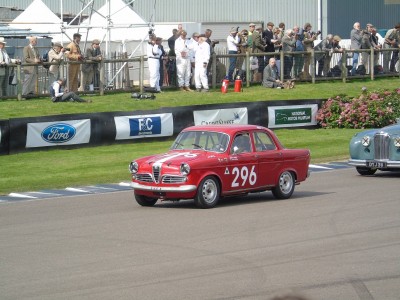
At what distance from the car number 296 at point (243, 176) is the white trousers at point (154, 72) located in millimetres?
14325

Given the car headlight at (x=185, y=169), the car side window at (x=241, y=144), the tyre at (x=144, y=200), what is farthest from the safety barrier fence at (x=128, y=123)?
the car headlight at (x=185, y=169)

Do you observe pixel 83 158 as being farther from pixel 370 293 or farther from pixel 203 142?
pixel 370 293

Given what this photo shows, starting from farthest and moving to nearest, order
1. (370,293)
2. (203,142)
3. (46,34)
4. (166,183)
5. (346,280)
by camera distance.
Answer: (46,34), (203,142), (166,183), (346,280), (370,293)

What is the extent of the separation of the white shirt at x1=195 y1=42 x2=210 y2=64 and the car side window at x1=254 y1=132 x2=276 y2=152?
46.5 ft

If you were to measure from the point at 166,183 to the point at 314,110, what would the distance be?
48.8 ft

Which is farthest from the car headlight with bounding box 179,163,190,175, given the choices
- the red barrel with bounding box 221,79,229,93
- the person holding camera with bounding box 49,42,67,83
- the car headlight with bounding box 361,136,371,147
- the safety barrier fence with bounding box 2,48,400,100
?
the red barrel with bounding box 221,79,229,93

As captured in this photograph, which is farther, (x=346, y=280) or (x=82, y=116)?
(x=82, y=116)

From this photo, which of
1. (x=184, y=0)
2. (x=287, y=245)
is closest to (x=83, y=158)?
(x=287, y=245)

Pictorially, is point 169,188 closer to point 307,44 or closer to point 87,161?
point 87,161

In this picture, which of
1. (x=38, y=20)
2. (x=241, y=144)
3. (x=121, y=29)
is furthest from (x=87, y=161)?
(x=38, y=20)

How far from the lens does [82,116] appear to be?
72.6 feet

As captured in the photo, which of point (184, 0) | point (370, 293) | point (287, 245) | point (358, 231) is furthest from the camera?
point (184, 0)

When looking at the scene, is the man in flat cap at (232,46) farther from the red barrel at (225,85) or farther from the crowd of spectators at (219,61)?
the red barrel at (225,85)

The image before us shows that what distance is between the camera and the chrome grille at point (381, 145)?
17875mm
